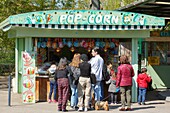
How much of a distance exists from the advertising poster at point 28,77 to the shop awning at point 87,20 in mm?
1331

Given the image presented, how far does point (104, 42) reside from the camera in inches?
574

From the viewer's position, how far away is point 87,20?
13422mm

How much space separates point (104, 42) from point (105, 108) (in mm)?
3114

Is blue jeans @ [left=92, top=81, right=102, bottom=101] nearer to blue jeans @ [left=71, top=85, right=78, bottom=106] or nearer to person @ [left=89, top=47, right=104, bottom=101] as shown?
person @ [left=89, top=47, right=104, bottom=101]

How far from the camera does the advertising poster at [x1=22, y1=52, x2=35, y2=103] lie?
13914 mm

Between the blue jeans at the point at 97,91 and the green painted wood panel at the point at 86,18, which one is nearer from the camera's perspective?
the blue jeans at the point at 97,91

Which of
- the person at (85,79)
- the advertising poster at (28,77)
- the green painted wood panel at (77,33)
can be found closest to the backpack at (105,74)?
the person at (85,79)

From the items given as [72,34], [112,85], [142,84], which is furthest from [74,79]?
[142,84]

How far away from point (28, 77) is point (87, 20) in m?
2.98

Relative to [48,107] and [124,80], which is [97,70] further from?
[48,107]

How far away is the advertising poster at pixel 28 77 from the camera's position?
13.9 m

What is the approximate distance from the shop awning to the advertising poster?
1331mm

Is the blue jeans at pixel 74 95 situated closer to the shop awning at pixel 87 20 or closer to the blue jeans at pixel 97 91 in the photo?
the blue jeans at pixel 97 91

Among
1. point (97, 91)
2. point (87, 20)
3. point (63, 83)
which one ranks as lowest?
point (97, 91)
